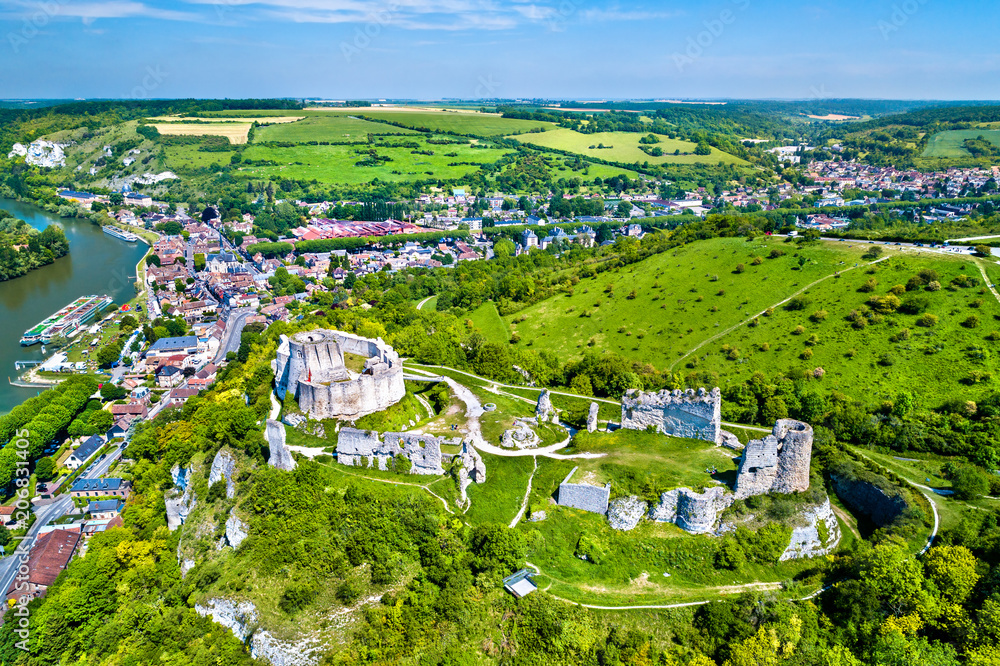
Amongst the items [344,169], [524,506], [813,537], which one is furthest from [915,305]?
[344,169]

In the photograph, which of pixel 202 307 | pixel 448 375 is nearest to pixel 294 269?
pixel 202 307

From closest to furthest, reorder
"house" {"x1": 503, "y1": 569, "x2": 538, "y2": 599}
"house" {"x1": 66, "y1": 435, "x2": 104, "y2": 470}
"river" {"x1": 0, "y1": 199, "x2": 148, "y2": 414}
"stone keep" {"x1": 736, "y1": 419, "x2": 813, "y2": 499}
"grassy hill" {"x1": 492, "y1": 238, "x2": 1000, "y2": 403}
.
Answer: "house" {"x1": 503, "y1": 569, "x2": 538, "y2": 599} → "stone keep" {"x1": 736, "y1": 419, "x2": 813, "y2": 499} → "grassy hill" {"x1": 492, "y1": 238, "x2": 1000, "y2": 403} → "house" {"x1": 66, "y1": 435, "x2": 104, "y2": 470} → "river" {"x1": 0, "y1": 199, "x2": 148, "y2": 414}

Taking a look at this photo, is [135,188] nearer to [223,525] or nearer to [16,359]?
[16,359]

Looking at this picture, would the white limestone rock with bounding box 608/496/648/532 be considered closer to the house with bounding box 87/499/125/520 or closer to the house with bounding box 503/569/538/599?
the house with bounding box 503/569/538/599

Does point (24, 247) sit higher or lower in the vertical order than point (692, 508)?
lower

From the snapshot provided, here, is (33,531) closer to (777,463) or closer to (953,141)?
(777,463)

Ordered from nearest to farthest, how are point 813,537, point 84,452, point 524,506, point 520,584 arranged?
point 520,584, point 813,537, point 524,506, point 84,452

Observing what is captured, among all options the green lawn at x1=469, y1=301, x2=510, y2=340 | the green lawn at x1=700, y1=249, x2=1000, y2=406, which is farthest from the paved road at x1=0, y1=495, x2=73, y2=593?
the green lawn at x1=700, y1=249, x2=1000, y2=406

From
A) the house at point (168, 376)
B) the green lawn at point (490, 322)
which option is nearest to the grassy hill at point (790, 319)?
the green lawn at point (490, 322)
